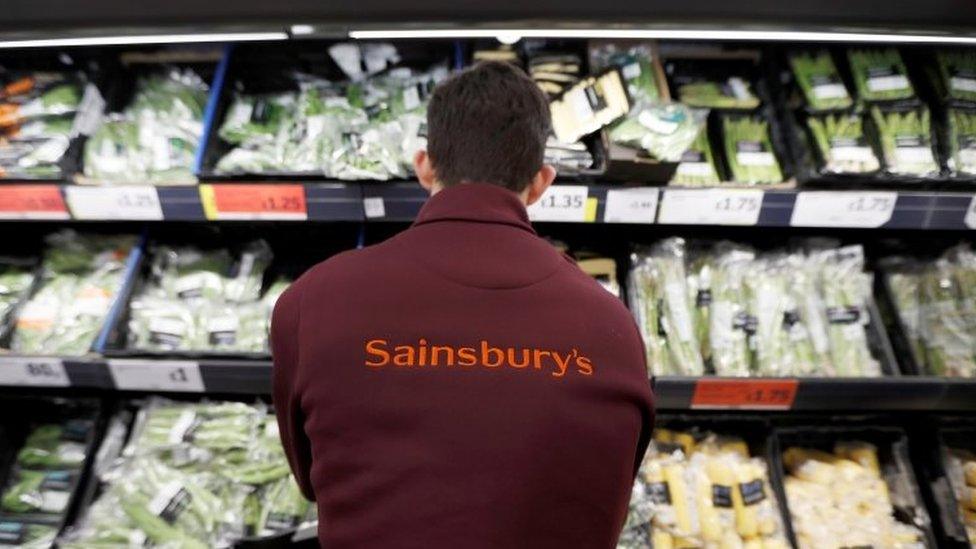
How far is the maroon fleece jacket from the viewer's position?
0.90 metres

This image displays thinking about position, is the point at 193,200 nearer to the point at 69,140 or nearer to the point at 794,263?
the point at 69,140

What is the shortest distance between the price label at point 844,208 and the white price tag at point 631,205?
1.22ft

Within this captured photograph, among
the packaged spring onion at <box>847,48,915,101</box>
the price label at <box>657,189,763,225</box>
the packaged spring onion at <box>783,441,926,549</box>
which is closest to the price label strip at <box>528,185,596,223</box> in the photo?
the price label at <box>657,189,763,225</box>

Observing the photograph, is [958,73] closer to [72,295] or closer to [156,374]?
[156,374]

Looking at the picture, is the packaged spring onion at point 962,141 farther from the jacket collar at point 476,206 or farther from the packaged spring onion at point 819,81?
the jacket collar at point 476,206

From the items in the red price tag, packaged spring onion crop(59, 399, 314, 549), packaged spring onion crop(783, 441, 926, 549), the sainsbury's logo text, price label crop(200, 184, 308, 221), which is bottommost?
packaged spring onion crop(783, 441, 926, 549)

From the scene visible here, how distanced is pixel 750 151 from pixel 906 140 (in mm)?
402

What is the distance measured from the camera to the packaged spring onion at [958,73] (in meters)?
1.84

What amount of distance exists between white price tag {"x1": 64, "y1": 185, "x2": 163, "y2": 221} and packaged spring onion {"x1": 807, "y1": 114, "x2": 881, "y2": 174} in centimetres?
174

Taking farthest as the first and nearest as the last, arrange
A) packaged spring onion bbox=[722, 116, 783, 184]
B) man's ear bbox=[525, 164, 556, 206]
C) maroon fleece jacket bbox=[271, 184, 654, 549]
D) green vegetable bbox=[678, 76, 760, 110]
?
1. green vegetable bbox=[678, 76, 760, 110]
2. packaged spring onion bbox=[722, 116, 783, 184]
3. man's ear bbox=[525, 164, 556, 206]
4. maroon fleece jacket bbox=[271, 184, 654, 549]

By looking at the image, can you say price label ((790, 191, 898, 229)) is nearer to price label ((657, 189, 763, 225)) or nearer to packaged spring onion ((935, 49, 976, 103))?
price label ((657, 189, 763, 225))

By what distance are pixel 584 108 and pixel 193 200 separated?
1063 millimetres

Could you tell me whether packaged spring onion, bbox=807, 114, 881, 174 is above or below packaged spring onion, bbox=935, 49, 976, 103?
below

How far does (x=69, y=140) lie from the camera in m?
1.75
